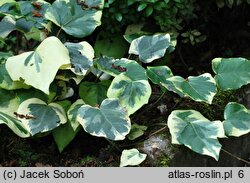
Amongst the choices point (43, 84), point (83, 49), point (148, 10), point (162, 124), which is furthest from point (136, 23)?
point (43, 84)

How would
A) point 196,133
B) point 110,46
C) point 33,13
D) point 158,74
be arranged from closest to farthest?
1. point 196,133
2. point 158,74
3. point 33,13
4. point 110,46

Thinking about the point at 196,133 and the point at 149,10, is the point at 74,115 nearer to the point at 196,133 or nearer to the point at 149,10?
the point at 196,133

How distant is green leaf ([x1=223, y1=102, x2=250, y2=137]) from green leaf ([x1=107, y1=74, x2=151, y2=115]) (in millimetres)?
415

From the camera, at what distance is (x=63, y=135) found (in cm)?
241

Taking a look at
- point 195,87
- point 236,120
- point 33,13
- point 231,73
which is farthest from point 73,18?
point 236,120

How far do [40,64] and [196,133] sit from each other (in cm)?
78

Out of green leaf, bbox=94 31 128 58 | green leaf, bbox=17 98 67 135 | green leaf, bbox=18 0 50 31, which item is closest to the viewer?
green leaf, bbox=17 98 67 135

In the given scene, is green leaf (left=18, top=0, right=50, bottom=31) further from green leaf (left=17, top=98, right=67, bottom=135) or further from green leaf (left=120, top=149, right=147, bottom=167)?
green leaf (left=120, top=149, right=147, bottom=167)

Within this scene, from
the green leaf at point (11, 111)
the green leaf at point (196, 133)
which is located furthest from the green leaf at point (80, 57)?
the green leaf at point (196, 133)

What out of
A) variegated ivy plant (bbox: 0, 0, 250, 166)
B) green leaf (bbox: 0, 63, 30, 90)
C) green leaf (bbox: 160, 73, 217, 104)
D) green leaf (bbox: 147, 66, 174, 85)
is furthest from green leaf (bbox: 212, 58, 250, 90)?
green leaf (bbox: 0, 63, 30, 90)

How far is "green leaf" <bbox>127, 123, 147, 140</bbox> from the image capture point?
2.39 m

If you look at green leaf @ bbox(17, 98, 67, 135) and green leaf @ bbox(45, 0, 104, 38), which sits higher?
green leaf @ bbox(45, 0, 104, 38)

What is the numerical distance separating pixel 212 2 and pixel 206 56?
38 cm

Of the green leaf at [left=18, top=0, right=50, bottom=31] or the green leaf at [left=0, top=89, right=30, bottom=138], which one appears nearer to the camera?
the green leaf at [left=0, top=89, right=30, bottom=138]
